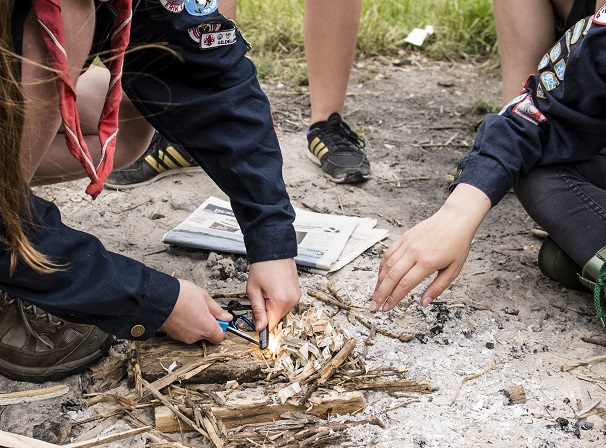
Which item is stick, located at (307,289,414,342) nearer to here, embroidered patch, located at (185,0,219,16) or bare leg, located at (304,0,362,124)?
embroidered patch, located at (185,0,219,16)

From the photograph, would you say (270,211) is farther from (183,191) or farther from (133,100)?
(183,191)

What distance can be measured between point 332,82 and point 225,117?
1.35m

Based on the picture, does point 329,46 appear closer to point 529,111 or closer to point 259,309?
point 529,111

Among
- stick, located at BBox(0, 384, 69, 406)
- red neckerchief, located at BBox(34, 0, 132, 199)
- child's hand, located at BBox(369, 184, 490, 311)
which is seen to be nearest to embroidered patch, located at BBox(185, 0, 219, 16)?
red neckerchief, located at BBox(34, 0, 132, 199)

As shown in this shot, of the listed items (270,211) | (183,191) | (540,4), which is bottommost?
(183,191)

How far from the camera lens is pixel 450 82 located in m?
4.16

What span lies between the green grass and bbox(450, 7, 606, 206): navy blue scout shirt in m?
2.22

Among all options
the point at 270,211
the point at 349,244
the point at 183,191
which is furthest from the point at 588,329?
the point at 183,191

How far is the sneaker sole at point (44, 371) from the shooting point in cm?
184

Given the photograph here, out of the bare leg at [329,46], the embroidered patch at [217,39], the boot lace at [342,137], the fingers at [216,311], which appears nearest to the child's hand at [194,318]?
the fingers at [216,311]

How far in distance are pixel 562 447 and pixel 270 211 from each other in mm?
885

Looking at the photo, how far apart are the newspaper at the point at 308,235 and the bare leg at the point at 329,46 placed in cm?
68

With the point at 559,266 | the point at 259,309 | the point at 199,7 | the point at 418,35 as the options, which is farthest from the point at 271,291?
the point at 418,35

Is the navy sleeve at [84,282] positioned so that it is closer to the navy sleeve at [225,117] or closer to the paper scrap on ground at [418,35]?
the navy sleeve at [225,117]
